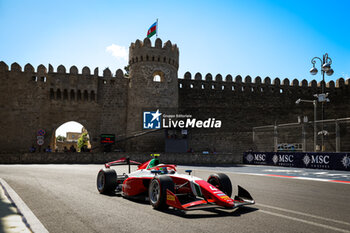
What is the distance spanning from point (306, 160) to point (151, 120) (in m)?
14.7

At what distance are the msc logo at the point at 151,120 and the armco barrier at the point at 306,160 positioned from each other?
10.1 meters

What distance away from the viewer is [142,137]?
91.2 ft

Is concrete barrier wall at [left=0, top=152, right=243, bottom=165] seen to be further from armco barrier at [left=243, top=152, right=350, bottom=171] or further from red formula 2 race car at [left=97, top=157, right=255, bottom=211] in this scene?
red formula 2 race car at [left=97, top=157, right=255, bottom=211]

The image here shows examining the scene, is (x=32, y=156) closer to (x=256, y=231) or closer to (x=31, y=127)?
(x=31, y=127)

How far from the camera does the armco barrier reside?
→ 15.4m

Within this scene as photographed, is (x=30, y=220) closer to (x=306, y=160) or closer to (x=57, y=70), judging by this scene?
(x=306, y=160)

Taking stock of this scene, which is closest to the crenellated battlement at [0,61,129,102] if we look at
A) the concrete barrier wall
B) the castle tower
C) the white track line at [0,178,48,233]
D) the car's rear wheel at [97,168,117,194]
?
the castle tower

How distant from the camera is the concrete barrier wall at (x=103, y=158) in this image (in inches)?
916

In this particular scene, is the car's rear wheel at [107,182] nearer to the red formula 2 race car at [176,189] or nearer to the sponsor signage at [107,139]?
the red formula 2 race car at [176,189]

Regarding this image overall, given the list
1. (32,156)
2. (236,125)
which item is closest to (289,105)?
(236,125)

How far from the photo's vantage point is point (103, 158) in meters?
24.7

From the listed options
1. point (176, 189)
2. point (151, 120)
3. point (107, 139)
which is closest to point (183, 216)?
point (176, 189)

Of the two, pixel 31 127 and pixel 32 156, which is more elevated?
pixel 31 127

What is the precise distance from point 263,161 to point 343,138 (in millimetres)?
5421
